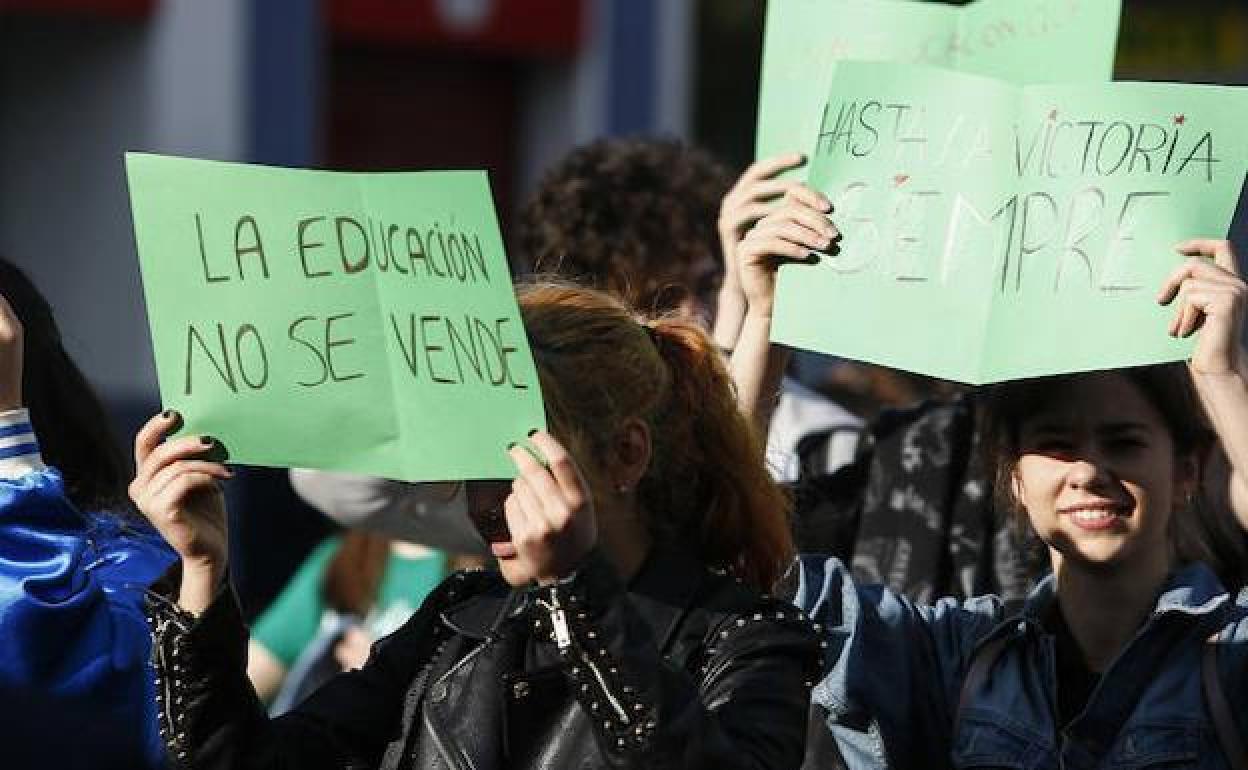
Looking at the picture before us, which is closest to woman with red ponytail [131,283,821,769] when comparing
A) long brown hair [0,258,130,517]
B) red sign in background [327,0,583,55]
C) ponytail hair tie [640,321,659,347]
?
ponytail hair tie [640,321,659,347]

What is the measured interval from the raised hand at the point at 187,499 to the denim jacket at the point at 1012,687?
761 millimetres

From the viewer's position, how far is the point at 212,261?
9.32ft

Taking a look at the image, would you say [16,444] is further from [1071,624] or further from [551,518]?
[1071,624]

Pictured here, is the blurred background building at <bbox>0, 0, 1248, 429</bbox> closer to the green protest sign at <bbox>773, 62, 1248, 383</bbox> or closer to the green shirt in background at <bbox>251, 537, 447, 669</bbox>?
the green shirt in background at <bbox>251, 537, 447, 669</bbox>

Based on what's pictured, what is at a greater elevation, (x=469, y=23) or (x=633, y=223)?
(x=633, y=223)

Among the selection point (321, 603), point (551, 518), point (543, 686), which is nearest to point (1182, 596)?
point (543, 686)

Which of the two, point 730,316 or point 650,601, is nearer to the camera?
point 650,601

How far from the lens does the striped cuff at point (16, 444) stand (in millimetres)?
3201

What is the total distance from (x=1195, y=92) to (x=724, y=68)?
27.6ft

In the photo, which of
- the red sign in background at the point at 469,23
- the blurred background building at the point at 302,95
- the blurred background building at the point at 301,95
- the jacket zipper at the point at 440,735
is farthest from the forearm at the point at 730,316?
the red sign in background at the point at 469,23

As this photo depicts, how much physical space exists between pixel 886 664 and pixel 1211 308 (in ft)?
1.97

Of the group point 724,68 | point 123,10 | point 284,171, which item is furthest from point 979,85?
point 724,68

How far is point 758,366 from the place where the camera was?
139 inches

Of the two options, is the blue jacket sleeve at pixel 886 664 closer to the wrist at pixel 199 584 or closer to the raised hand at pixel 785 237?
the raised hand at pixel 785 237
